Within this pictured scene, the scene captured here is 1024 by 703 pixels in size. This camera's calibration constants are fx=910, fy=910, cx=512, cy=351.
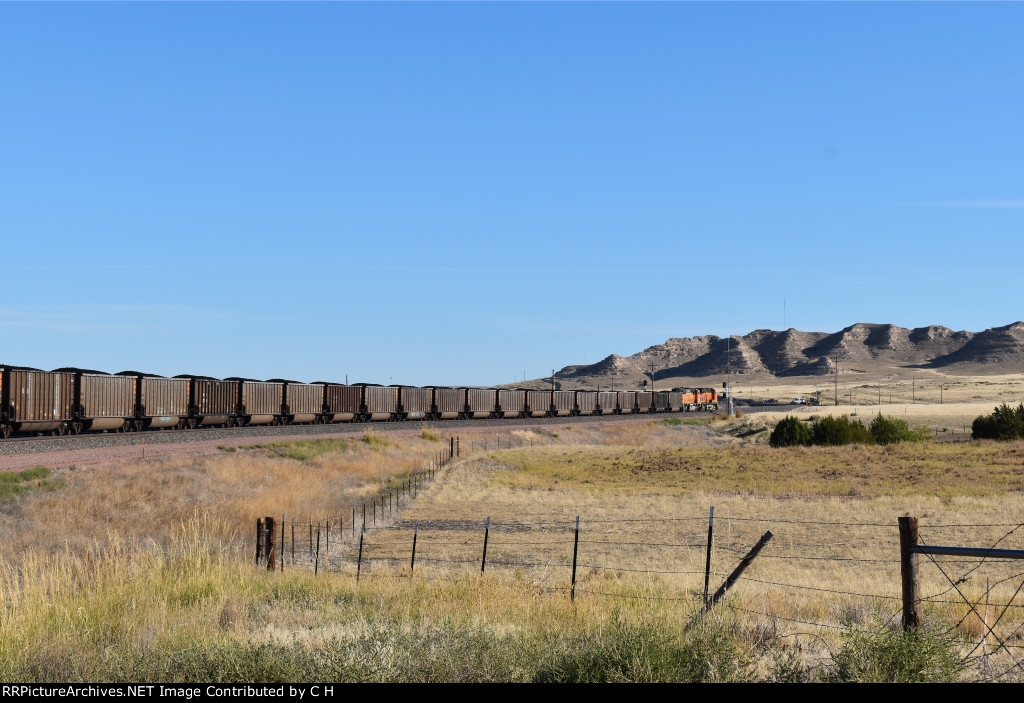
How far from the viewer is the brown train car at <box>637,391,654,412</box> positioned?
11956cm

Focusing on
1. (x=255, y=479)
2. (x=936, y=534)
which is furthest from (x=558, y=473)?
(x=936, y=534)

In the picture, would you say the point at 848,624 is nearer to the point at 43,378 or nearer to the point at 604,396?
the point at 43,378

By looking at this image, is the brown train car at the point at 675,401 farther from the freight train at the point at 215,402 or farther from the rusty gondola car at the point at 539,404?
the rusty gondola car at the point at 539,404

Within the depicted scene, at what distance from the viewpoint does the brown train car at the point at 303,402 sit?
220ft

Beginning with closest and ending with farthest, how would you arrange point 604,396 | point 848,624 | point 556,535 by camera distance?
1. point 848,624
2. point 556,535
3. point 604,396

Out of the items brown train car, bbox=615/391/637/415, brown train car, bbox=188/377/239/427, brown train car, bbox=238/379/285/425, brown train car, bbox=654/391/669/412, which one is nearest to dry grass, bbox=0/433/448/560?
brown train car, bbox=188/377/239/427

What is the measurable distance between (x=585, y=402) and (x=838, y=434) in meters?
45.7

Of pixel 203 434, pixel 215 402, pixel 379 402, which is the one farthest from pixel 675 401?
pixel 203 434

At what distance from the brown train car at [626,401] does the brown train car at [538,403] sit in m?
16.3

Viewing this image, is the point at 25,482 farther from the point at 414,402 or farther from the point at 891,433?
the point at 891,433

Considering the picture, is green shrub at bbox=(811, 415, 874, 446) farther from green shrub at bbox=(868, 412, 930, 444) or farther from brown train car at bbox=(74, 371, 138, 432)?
brown train car at bbox=(74, 371, 138, 432)

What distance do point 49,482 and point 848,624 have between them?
27.1 meters

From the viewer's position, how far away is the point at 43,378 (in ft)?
142

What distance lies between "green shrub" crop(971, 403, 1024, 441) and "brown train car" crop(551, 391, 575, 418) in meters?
44.9
